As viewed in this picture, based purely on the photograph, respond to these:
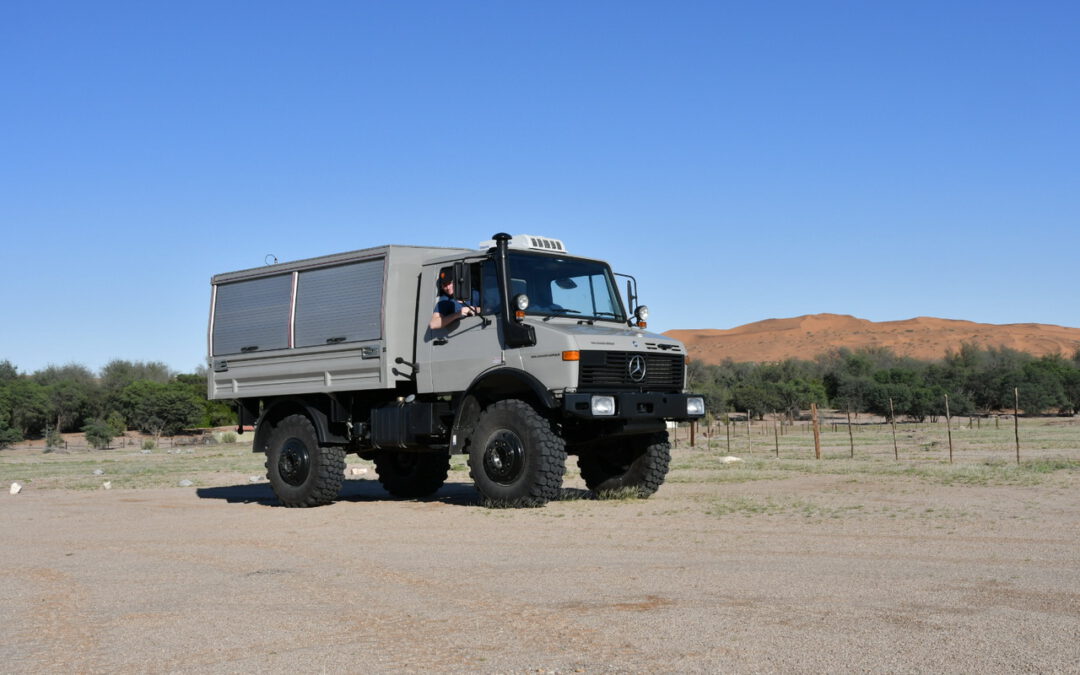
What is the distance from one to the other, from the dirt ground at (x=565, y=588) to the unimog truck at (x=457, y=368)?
3.04 ft

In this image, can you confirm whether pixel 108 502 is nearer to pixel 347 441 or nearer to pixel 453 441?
pixel 347 441

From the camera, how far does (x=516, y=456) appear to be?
553 inches

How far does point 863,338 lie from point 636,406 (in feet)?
462

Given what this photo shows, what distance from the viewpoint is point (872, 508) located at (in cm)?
1384

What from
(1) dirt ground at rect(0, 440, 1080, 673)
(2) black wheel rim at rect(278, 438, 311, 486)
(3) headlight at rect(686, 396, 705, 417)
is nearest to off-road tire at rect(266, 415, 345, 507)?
(2) black wheel rim at rect(278, 438, 311, 486)

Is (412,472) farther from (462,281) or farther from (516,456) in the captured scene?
(462,281)

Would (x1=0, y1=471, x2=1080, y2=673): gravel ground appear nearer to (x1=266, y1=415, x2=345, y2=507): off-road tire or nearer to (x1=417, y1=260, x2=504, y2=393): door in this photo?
(x1=266, y1=415, x2=345, y2=507): off-road tire

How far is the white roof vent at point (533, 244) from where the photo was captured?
14727 millimetres

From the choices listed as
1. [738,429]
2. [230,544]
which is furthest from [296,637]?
[738,429]

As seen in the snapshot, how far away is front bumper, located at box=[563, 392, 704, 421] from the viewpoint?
13.4 meters

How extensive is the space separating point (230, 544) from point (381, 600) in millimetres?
4401

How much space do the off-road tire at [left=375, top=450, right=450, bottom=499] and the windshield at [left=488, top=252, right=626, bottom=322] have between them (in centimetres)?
421

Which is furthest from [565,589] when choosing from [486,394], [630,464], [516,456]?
[630,464]

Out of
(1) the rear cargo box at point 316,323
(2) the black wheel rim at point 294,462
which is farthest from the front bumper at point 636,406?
(2) the black wheel rim at point 294,462
